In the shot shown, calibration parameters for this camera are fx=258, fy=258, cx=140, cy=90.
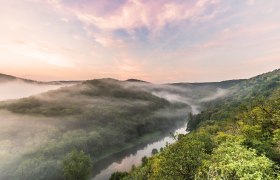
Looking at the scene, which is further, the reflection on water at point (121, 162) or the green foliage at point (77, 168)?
the reflection on water at point (121, 162)

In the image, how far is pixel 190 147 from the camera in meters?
49.4

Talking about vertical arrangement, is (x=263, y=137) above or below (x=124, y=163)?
above

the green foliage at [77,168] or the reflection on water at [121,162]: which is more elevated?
the green foliage at [77,168]

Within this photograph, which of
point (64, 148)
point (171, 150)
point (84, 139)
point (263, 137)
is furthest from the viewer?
point (84, 139)

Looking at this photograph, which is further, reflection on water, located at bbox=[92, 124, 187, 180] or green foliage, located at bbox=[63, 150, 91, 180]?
reflection on water, located at bbox=[92, 124, 187, 180]

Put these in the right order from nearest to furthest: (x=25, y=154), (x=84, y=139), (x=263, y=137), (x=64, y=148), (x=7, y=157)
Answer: (x=263, y=137)
(x=7, y=157)
(x=25, y=154)
(x=64, y=148)
(x=84, y=139)

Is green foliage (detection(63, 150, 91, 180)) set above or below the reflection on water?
above

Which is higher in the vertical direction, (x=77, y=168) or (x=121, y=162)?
(x=77, y=168)

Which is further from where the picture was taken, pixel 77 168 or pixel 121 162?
pixel 121 162

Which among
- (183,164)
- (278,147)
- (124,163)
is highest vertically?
(278,147)

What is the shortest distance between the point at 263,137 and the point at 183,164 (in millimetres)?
22209

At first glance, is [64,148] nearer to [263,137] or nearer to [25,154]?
[25,154]

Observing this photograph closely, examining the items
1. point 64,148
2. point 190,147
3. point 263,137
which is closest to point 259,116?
point 263,137

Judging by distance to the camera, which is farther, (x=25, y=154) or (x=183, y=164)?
(x=25, y=154)
